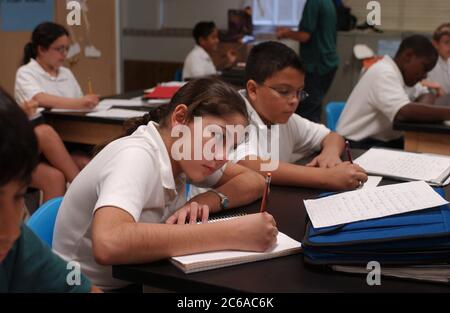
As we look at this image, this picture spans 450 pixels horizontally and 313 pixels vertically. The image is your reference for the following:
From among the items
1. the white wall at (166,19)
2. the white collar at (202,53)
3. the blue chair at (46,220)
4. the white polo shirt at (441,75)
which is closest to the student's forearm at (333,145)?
the blue chair at (46,220)

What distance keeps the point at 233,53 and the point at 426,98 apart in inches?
114

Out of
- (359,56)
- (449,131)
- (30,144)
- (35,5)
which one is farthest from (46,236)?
(359,56)

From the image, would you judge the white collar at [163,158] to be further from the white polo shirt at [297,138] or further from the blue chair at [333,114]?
the blue chair at [333,114]

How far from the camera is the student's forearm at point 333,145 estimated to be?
1901 mm

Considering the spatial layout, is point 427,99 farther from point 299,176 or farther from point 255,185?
point 255,185

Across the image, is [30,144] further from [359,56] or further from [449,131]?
[359,56]

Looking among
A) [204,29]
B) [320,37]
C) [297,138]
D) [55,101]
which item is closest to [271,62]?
[297,138]

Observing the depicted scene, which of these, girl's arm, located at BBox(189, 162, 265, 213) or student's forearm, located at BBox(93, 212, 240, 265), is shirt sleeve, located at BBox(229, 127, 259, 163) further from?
student's forearm, located at BBox(93, 212, 240, 265)

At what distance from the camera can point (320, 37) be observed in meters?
4.34

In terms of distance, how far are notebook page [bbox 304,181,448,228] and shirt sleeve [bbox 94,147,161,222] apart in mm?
342

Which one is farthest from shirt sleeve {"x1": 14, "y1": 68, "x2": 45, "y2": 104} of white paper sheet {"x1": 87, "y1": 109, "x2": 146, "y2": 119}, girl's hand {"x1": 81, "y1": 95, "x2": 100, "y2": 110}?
white paper sheet {"x1": 87, "y1": 109, "x2": 146, "y2": 119}

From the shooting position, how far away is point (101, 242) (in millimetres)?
974

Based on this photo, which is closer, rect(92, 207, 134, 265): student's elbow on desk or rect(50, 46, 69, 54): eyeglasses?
rect(92, 207, 134, 265): student's elbow on desk

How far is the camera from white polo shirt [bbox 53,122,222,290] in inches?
42.8
